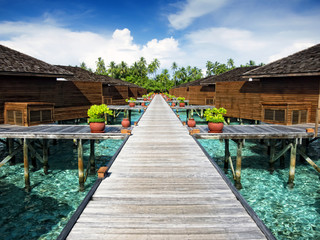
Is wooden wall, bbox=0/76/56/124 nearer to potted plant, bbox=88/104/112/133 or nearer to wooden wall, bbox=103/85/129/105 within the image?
potted plant, bbox=88/104/112/133

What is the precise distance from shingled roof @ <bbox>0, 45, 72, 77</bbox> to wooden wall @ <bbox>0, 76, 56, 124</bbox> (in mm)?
956

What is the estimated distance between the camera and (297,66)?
1582cm

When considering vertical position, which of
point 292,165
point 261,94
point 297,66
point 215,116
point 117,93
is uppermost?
point 297,66

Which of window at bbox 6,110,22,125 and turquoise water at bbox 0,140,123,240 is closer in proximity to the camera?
turquoise water at bbox 0,140,123,240

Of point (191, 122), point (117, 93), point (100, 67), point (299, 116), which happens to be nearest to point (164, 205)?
point (191, 122)

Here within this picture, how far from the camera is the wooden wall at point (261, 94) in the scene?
51.2 feet

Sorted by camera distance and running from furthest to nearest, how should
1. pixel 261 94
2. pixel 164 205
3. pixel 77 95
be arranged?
1. pixel 77 95
2. pixel 261 94
3. pixel 164 205

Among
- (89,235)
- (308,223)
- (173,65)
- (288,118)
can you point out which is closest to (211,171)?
(89,235)

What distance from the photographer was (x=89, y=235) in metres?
4.23

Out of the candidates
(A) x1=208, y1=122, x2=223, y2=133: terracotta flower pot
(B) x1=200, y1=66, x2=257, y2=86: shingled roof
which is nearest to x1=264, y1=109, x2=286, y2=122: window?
(A) x1=208, y1=122, x2=223, y2=133: terracotta flower pot

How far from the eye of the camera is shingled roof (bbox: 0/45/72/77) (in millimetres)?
14648

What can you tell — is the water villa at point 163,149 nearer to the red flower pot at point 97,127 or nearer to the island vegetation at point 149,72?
the red flower pot at point 97,127

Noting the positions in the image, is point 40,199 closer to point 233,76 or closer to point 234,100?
point 234,100

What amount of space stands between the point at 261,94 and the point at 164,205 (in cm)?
1679
